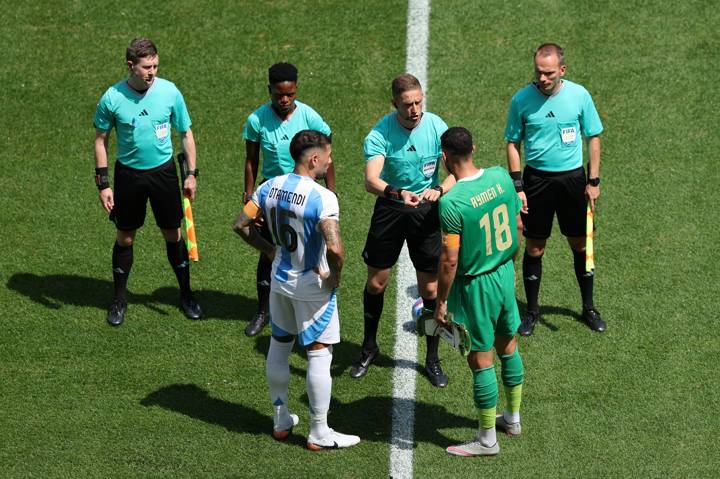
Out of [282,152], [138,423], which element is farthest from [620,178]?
[138,423]

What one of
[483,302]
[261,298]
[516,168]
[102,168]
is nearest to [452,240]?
[483,302]

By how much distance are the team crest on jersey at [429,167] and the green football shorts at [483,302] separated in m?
1.19

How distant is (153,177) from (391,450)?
10.6 ft

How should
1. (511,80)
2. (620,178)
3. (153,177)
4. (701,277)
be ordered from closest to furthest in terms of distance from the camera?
(153,177), (701,277), (620,178), (511,80)

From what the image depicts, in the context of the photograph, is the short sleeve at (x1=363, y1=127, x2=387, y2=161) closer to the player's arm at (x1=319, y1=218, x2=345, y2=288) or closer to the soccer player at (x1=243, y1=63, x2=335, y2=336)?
the soccer player at (x1=243, y1=63, x2=335, y2=336)

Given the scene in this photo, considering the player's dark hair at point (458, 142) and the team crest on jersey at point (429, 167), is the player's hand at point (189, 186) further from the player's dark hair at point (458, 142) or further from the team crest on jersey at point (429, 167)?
the player's dark hair at point (458, 142)

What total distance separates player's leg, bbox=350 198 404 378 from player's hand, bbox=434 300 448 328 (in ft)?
3.89

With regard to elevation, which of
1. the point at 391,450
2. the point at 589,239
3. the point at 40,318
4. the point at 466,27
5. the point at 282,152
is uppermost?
the point at 466,27

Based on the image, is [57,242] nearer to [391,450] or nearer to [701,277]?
[391,450]

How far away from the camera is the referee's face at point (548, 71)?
9.00 metres

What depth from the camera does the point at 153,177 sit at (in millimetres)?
9609

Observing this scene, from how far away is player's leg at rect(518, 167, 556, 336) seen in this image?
951 centimetres

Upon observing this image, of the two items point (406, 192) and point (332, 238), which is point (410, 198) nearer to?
point (406, 192)

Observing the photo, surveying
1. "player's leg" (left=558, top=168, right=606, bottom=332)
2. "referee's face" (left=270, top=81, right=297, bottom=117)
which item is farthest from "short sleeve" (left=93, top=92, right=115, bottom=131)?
"player's leg" (left=558, top=168, right=606, bottom=332)
